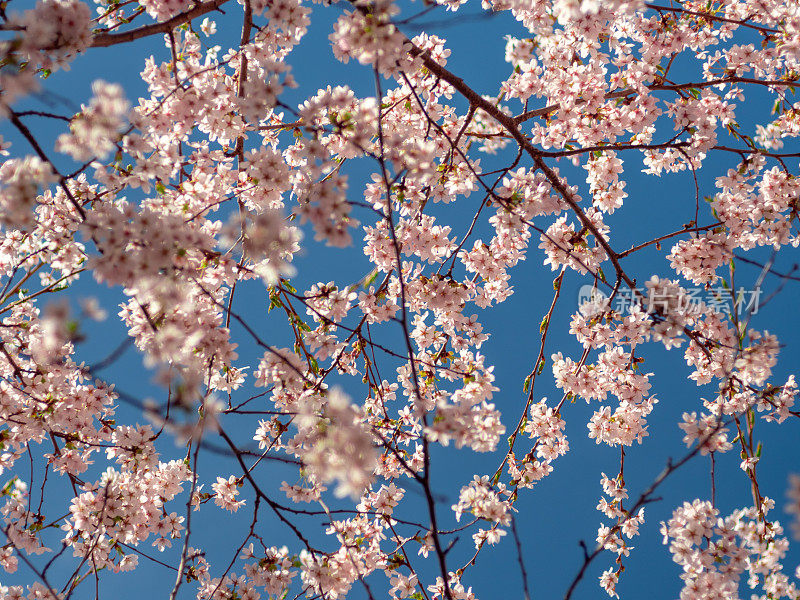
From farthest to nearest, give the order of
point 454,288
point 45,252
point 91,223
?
point 454,288 < point 45,252 < point 91,223

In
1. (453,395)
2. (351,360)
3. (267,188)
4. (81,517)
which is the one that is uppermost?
(267,188)

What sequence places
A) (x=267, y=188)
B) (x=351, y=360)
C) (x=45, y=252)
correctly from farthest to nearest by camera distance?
(x=351, y=360) → (x=45, y=252) → (x=267, y=188)

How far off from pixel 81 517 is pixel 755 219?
16.3 ft

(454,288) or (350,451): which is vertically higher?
(454,288)

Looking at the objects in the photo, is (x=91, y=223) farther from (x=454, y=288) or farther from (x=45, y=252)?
(x=454, y=288)

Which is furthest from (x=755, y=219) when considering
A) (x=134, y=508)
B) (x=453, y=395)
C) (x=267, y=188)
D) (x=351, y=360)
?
(x=134, y=508)

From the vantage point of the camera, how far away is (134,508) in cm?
353

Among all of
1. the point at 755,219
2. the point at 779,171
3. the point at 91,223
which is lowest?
the point at 91,223

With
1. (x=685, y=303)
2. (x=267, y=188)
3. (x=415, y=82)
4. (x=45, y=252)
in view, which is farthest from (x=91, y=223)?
(x=685, y=303)

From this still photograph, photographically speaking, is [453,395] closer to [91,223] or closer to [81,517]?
[91,223]

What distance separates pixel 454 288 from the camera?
3.55 metres

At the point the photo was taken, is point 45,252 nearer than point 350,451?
No

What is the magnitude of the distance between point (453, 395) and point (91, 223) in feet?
7.44

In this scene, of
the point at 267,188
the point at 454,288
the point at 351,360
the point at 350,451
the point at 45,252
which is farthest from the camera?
the point at 351,360
